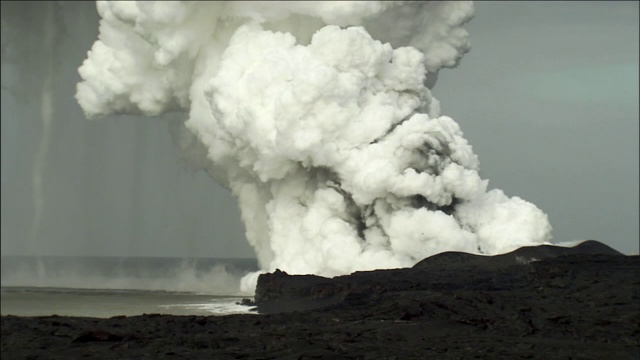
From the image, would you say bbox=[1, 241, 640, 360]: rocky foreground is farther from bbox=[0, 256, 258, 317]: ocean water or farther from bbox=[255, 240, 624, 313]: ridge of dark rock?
bbox=[0, 256, 258, 317]: ocean water

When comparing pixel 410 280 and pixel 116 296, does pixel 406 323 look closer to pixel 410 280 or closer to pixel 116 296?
pixel 410 280

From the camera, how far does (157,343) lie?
115ft

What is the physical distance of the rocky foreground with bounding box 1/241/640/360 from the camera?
32.7 meters

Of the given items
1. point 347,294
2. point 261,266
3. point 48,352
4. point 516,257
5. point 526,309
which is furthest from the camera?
point 261,266

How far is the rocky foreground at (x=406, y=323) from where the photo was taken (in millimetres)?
32688

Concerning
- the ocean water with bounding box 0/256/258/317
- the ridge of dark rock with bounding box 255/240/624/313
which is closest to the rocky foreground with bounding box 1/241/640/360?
the ridge of dark rock with bounding box 255/240/624/313

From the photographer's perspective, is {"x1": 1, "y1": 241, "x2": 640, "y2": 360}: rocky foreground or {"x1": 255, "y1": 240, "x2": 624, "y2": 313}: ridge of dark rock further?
{"x1": 255, "y1": 240, "x2": 624, "y2": 313}: ridge of dark rock

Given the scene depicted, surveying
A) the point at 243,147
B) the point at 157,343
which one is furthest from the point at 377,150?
the point at 157,343

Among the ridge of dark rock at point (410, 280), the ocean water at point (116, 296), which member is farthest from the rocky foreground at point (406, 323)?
the ocean water at point (116, 296)

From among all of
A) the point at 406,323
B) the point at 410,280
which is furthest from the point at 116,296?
the point at 406,323

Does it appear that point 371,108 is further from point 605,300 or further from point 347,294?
point 605,300

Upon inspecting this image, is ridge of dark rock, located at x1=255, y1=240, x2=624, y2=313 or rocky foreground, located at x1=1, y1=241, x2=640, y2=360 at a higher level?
ridge of dark rock, located at x1=255, y1=240, x2=624, y2=313

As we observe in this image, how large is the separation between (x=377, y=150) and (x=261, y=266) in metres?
12.6

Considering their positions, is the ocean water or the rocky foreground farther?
the ocean water
